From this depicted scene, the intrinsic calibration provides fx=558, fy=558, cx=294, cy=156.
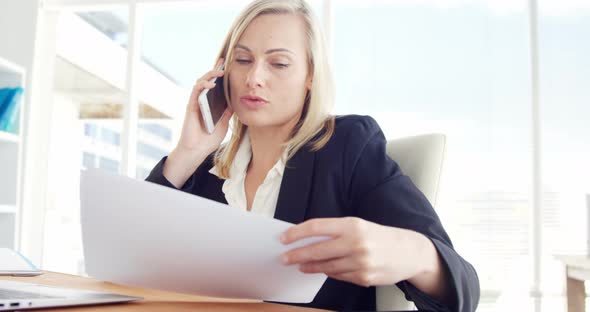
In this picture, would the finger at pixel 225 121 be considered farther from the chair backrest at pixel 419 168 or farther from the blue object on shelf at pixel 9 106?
the blue object on shelf at pixel 9 106

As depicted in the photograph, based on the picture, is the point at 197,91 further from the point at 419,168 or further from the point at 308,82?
the point at 419,168

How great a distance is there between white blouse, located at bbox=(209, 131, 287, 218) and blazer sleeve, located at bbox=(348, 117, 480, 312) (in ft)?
0.62

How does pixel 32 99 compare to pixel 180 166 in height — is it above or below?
above

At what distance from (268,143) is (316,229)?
0.81 meters

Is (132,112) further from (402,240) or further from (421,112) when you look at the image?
(402,240)

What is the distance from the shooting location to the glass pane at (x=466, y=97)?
3889 millimetres

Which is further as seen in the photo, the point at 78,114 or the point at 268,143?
the point at 78,114

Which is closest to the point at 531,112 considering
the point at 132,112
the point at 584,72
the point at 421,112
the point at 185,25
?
the point at 584,72

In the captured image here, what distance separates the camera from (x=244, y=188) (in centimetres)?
135

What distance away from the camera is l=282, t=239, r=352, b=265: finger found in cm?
61

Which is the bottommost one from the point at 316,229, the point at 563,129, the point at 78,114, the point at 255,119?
the point at 316,229

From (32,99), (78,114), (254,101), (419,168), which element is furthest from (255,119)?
(78,114)

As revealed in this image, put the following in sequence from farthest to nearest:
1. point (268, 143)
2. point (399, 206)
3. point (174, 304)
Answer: point (268, 143)
point (399, 206)
point (174, 304)

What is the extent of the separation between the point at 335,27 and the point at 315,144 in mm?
3166
